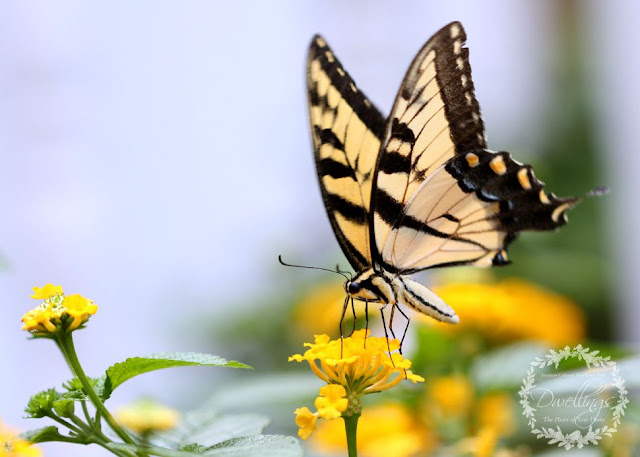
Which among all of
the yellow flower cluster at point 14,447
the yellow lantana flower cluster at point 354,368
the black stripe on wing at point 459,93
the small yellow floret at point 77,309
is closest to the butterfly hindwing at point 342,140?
the black stripe on wing at point 459,93

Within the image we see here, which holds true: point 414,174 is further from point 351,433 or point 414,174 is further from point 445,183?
point 351,433

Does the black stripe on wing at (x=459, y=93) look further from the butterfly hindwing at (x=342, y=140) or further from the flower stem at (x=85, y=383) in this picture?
the flower stem at (x=85, y=383)

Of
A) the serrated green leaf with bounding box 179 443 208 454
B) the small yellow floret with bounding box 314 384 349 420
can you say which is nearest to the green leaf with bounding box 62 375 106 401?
the serrated green leaf with bounding box 179 443 208 454

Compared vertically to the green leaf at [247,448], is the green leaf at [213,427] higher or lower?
higher

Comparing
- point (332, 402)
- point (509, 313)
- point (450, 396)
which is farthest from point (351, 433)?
point (509, 313)

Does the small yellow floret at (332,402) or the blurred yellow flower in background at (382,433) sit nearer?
the small yellow floret at (332,402)

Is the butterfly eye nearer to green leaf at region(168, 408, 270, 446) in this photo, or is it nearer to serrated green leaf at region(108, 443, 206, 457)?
green leaf at region(168, 408, 270, 446)

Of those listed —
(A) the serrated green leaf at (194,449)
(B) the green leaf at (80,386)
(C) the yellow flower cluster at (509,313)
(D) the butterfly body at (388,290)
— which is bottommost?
(A) the serrated green leaf at (194,449)
